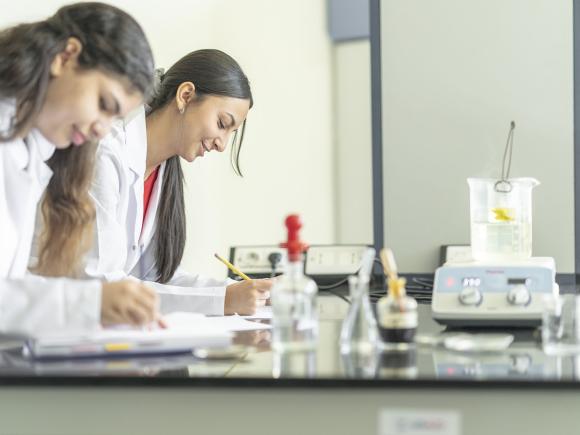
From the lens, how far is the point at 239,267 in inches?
98.7

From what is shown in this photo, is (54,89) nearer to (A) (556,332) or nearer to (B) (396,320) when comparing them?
(B) (396,320)

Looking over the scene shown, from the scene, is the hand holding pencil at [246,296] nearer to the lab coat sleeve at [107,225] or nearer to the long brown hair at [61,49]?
the lab coat sleeve at [107,225]

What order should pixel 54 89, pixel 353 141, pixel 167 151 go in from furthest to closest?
1. pixel 353 141
2. pixel 167 151
3. pixel 54 89

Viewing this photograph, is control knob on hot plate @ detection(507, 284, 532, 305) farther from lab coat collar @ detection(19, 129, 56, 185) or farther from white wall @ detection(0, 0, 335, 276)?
white wall @ detection(0, 0, 335, 276)

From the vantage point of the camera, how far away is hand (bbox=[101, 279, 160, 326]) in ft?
3.94

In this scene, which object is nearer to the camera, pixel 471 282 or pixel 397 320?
pixel 397 320

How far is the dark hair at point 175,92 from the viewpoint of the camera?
2111 millimetres

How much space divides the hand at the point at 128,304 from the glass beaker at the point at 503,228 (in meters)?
0.76

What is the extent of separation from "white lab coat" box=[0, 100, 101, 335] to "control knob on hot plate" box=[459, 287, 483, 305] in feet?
1.91

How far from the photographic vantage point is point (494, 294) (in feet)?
4.77

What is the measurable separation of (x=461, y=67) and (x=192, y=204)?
1.74 m

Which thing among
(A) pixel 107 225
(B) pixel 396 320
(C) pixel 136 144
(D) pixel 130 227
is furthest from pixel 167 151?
(B) pixel 396 320

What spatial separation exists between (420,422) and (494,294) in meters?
0.45

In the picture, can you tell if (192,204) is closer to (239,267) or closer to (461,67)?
(239,267)
